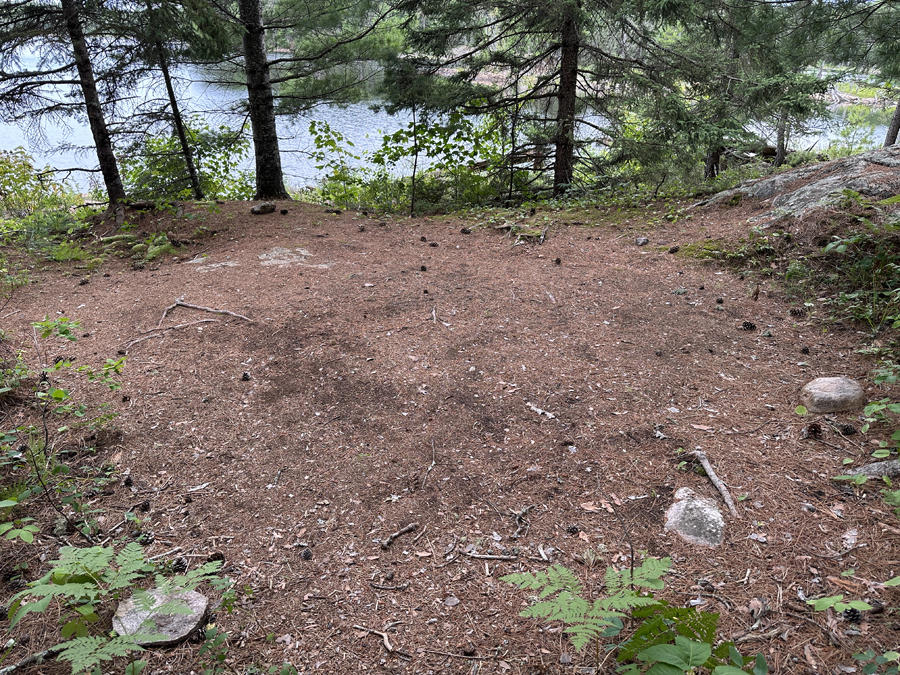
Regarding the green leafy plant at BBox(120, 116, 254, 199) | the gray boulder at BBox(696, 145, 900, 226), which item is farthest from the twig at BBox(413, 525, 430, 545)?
the green leafy plant at BBox(120, 116, 254, 199)

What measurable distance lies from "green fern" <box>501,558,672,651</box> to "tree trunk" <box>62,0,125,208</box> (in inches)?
295

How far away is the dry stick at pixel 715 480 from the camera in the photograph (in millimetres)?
2171

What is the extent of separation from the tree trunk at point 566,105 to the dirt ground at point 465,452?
3591 mm

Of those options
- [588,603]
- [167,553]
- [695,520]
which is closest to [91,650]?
[167,553]

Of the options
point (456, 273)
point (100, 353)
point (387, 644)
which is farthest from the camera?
point (456, 273)

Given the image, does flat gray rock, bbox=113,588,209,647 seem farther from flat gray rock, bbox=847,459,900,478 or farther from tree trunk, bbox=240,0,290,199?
tree trunk, bbox=240,0,290,199

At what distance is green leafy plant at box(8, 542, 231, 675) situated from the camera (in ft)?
4.54

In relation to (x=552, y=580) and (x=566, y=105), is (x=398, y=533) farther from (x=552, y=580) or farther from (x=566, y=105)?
(x=566, y=105)

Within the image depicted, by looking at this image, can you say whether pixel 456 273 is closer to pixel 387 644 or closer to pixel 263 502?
pixel 263 502

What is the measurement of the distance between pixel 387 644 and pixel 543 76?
8414mm

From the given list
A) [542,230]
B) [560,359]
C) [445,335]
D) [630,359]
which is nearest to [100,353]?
[445,335]

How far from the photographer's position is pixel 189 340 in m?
3.84

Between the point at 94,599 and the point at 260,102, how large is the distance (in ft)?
24.4

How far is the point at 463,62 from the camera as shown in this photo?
7773 millimetres
